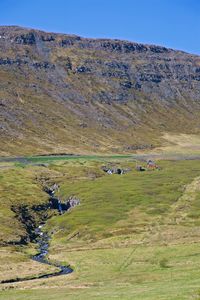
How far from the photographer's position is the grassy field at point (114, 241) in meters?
71.7

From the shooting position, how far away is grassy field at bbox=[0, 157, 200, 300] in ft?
235

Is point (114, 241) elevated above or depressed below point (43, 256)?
above

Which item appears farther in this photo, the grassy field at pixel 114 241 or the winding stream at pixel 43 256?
the winding stream at pixel 43 256

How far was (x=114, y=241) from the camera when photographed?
120312 millimetres

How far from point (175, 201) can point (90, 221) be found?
36199 mm

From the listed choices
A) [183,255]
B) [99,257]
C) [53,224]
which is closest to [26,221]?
[53,224]

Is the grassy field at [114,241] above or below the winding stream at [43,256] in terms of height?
above

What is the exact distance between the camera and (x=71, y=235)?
128 meters

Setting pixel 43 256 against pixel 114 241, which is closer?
pixel 43 256

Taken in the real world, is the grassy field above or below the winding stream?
above

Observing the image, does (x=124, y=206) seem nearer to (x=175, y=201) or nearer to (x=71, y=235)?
(x=175, y=201)

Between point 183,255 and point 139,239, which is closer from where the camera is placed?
point 183,255

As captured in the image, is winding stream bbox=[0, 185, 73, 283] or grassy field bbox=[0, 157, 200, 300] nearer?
grassy field bbox=[0, 157, 200, 300]

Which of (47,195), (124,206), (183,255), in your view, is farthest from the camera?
(47,195)
